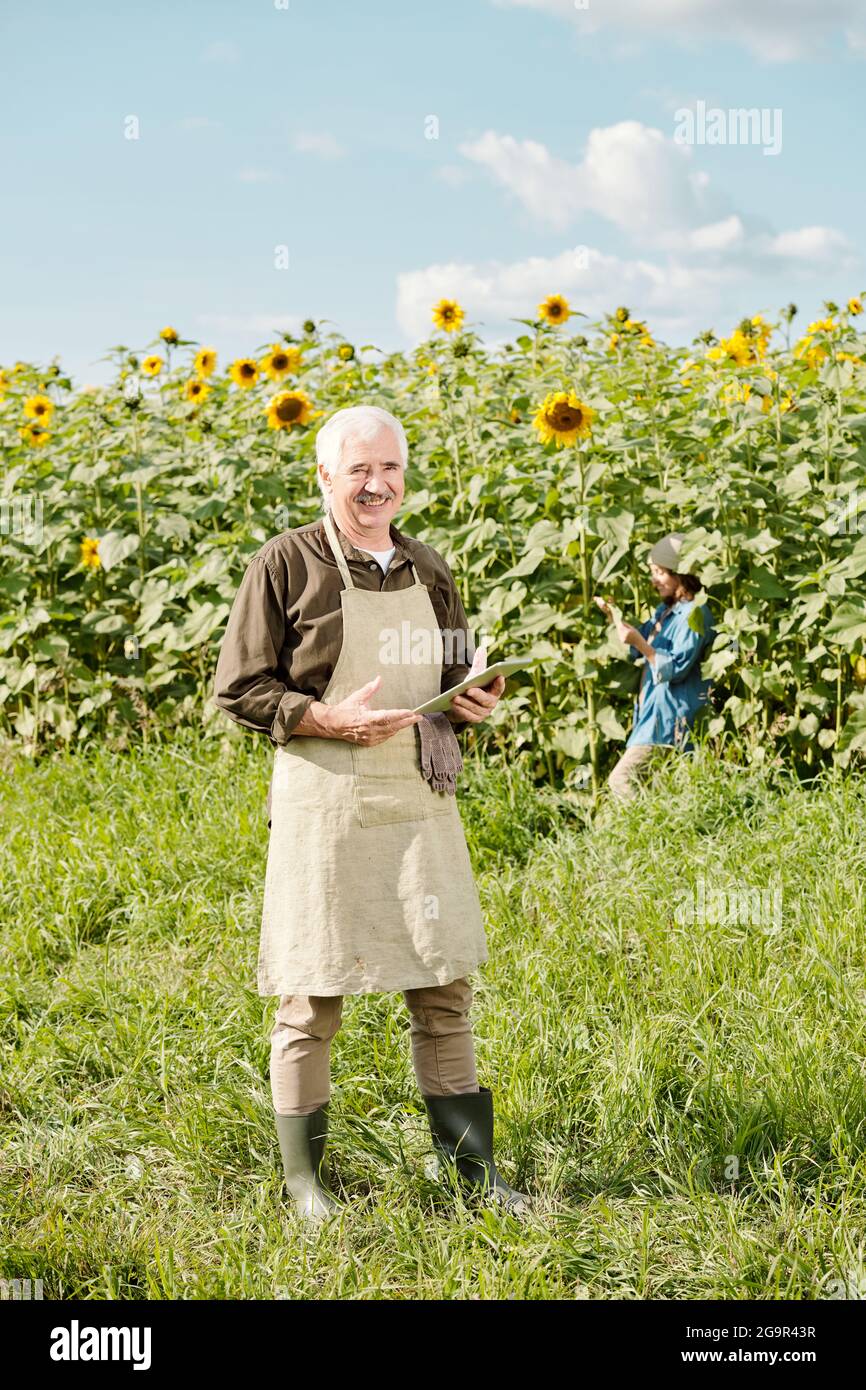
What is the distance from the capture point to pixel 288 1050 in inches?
111

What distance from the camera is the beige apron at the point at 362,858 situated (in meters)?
2.74

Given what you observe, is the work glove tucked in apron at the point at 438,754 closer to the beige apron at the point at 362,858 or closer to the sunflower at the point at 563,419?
the beige apron at the point at 362,858

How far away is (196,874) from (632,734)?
66.6 inches

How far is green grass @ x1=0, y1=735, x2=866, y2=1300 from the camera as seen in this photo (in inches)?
104

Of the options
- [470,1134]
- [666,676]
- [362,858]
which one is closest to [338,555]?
[362,858]

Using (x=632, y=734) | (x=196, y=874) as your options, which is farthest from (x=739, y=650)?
(x=196, y=874)

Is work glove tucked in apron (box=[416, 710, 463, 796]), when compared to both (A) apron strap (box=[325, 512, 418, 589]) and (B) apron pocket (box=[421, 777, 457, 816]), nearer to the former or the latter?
(B) apron pocket (box=[421, 777, 457, 816])

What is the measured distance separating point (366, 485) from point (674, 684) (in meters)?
2.59

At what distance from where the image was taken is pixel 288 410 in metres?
5.72

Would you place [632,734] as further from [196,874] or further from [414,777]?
[414,777]

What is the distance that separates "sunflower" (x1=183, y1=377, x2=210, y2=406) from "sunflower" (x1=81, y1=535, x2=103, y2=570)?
2.98ft

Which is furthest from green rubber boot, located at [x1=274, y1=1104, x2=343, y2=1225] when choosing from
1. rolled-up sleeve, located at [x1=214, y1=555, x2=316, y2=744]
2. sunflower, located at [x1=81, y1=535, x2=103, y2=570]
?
sunflower, located at [x1=81, y1=535, x2=103, y2=570]

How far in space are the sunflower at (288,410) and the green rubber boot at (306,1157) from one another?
351 cm

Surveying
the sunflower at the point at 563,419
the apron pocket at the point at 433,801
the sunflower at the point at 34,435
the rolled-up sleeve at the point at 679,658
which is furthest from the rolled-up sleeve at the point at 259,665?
the sunflower at the point at 34,435
